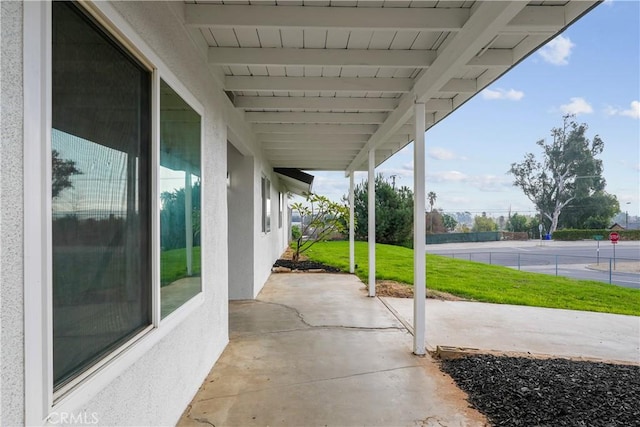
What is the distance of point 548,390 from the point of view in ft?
10.6

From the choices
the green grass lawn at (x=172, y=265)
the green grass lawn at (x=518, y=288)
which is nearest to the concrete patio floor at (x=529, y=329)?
the green grass lawn at (x=518, y=288)

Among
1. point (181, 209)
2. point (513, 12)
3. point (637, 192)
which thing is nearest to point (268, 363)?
point (181, 209)

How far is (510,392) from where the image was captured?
3.20m

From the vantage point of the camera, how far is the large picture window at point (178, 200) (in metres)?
2.45

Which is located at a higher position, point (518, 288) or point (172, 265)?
point (172, 265)

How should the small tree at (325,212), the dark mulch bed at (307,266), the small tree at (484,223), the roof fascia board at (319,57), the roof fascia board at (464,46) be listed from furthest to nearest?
the small tree at (484,223) < the small tree at (325,212) < the dark mulch bed at (307,266) < the roof fascia board at (319,57) < the roof fascia board at (464,46)

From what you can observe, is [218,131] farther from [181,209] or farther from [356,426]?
[356,426]

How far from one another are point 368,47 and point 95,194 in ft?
9.38

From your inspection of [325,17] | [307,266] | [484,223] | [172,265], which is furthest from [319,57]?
[484,223]

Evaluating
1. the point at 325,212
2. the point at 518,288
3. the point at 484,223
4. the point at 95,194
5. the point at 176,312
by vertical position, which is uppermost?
the point at 325,212

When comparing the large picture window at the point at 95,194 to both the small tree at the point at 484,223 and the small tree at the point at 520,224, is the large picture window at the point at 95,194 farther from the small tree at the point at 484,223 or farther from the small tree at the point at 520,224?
the small tree at the point at 520,224

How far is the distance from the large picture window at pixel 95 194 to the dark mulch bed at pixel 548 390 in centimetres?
283

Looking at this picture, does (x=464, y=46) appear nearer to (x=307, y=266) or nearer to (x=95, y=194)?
(x=95, y=194)

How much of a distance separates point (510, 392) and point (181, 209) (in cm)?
327
